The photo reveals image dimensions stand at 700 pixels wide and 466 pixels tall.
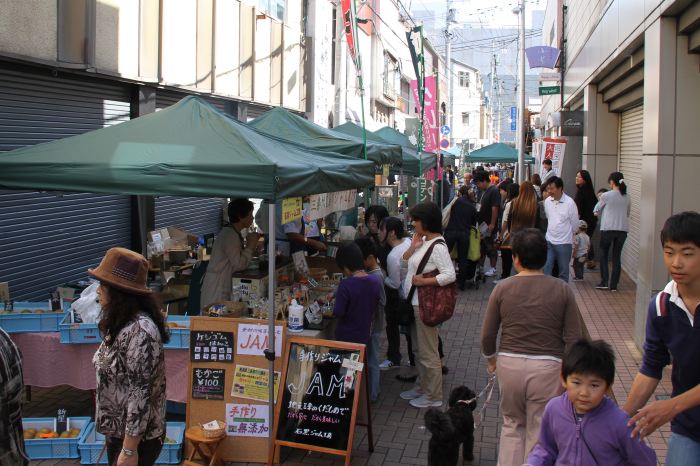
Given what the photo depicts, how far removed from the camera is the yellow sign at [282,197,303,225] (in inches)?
223

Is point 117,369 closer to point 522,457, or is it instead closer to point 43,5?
point 522,457

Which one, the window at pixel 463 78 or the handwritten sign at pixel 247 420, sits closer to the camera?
the handwritten sign at pixel 247 420

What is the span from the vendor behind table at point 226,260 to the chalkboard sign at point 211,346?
3.52 feet

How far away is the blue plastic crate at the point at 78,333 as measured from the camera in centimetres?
577

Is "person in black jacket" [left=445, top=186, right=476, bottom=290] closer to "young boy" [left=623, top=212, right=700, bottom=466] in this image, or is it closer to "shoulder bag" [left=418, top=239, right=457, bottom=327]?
"shoulder bag" [left=418, top=239, right=457, bottom=327]

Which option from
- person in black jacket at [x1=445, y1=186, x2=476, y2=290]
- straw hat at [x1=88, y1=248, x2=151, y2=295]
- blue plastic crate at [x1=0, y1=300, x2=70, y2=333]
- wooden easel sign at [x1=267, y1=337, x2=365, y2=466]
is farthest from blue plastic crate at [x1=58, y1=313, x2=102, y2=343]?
person in black jacket at [x1=445, y1=186, x2=476, y2=290]

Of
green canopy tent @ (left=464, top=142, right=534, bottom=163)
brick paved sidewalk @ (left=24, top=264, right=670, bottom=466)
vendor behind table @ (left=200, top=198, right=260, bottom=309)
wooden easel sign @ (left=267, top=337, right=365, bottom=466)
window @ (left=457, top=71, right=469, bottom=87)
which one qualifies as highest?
window @ (left=457, top=71, right=469, bottom=87)

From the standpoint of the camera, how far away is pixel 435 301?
6195mm

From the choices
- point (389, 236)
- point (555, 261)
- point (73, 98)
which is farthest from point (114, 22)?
point (555, 261)

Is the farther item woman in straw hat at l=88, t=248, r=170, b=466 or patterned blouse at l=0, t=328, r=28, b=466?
woman in straw hat at l=88, t=248, r=170, b=466

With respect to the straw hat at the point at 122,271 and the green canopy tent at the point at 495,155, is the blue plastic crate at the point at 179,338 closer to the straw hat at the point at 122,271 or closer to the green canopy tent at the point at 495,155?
the straw hat at the point at 122,271

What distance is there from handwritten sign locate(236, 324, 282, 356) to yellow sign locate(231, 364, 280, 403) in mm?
130

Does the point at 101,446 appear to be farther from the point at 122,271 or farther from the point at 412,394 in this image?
the point at 412,394

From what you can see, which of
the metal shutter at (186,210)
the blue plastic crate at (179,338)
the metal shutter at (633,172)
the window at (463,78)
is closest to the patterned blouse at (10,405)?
the blue plastic crate at (179,338)
